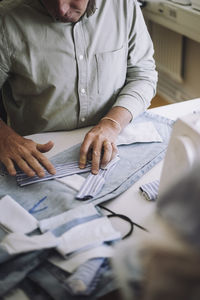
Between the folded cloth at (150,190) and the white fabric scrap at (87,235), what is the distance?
5.8 inches

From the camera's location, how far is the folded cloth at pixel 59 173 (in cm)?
94

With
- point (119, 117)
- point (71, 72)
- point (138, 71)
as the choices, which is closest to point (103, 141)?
point (119, 117)

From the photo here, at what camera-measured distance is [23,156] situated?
972mm

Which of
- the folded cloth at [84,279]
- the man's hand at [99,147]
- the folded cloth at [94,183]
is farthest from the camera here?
the man's hand at [99,147]

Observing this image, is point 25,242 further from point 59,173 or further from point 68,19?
point 68,19

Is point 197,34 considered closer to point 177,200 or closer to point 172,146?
point 172,146

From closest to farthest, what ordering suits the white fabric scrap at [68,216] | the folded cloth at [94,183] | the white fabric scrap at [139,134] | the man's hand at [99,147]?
the white fabric scrap at [68,216] → the folded cloth at [94,183] → the man's hand at [99,147] → the white fabric scrap at [139,134]

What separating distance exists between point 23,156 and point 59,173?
113mm

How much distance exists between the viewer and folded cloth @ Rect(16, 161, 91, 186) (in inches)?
37.0

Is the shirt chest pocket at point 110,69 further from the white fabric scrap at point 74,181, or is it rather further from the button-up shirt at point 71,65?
the white fabric scrap at point 74,181

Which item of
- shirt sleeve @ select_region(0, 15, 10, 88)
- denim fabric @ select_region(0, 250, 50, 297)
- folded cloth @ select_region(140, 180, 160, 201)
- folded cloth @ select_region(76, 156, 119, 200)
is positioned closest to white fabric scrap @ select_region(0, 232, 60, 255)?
denim fabric @ select_region(0, 250, 50, 297)

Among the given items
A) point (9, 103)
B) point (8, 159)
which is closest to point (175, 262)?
point (8, 159)

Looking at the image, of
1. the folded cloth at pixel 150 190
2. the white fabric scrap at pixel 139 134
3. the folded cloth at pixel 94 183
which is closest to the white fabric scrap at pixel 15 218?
the folded cloth at pixel 94 183

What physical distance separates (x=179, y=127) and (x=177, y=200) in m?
0.32
